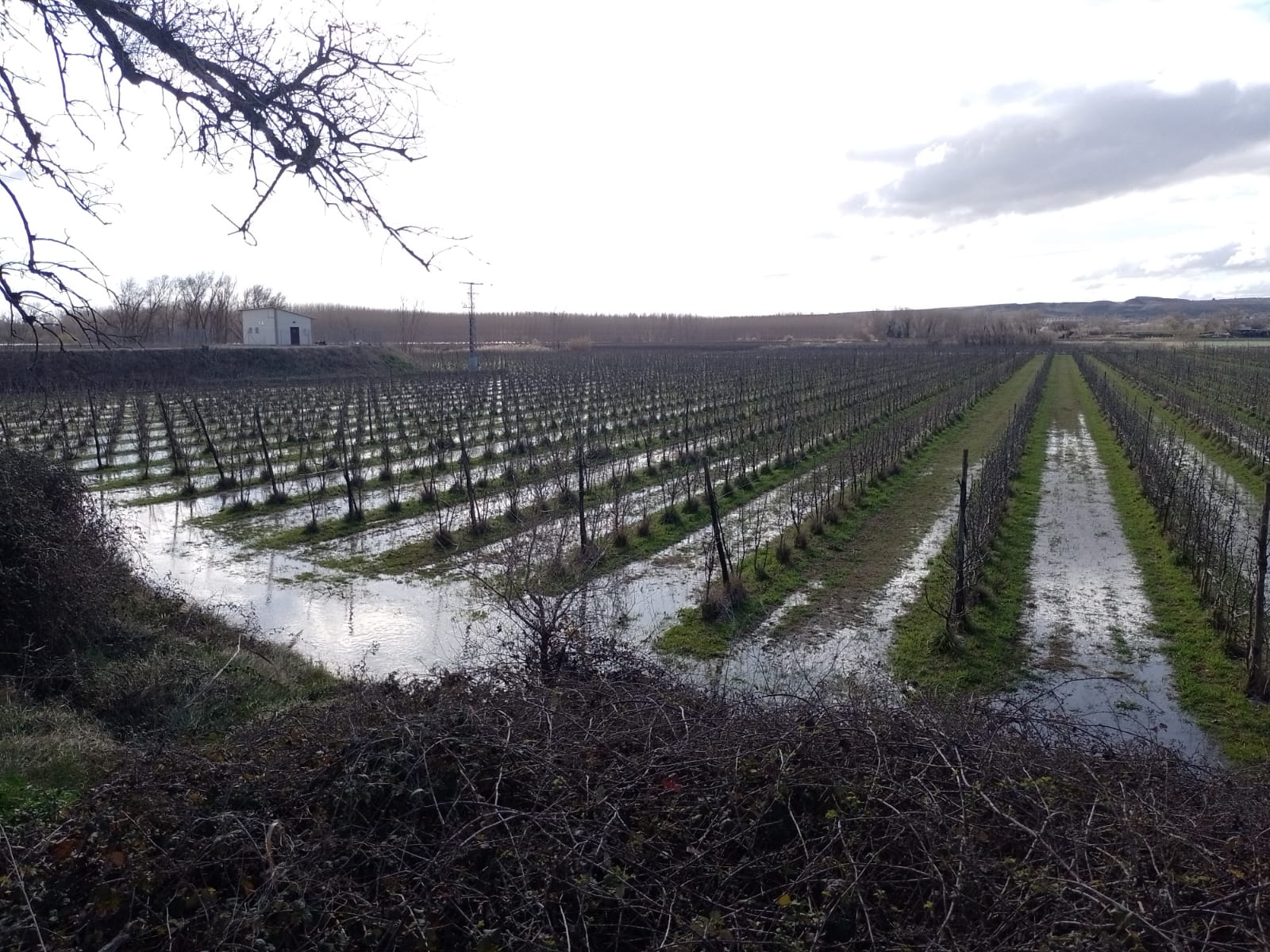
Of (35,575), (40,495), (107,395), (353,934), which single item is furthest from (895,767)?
(107,395)

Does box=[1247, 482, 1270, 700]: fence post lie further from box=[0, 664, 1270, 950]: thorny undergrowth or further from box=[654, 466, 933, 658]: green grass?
box=[654, 466, 933, 658]: green grass

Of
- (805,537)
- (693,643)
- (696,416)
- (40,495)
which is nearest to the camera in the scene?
(40,495)

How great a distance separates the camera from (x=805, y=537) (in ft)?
43.9

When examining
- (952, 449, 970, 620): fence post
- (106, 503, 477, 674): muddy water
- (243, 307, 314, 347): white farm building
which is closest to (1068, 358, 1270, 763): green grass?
(952, 449, 970, 620): fence post

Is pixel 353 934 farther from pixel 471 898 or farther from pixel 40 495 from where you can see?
pixel 40 495

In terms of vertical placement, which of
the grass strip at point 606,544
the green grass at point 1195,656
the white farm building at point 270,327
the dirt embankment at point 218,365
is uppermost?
the white farm building at point 270,327

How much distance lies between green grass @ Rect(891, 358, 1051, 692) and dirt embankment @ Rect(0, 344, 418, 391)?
27.2 meters

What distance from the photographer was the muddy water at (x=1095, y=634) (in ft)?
26.0

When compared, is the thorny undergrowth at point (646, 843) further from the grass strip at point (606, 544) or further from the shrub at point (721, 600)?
the grass strip at point (606, 544)

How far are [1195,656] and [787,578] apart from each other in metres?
4.62

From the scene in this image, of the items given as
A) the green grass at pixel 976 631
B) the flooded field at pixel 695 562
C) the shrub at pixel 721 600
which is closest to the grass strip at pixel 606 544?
the flooded field at pixel 695 562

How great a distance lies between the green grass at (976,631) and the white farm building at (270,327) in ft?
151

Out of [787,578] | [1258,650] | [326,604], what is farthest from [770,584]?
[326,604]

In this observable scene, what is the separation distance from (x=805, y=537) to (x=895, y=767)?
9.15 meters
